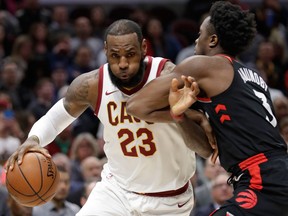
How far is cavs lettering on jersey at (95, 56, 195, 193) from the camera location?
19.2 ft

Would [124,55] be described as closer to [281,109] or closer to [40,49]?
[281,109]

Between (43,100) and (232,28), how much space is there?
657cm

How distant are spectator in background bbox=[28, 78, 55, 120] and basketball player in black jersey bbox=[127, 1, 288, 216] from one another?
6.38 meters

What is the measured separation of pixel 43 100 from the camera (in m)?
11.6

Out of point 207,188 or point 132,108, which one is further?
point 207,188

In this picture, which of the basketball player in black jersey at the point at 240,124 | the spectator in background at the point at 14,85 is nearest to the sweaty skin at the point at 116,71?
the basketball player in black jersey at the point at 240,124

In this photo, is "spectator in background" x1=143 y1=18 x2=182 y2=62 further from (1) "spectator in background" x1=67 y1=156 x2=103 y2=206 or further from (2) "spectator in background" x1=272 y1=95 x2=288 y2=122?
(1) "spectator in background" x1=67 y1=156 x2=103 y2=206

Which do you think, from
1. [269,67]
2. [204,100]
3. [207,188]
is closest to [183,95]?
[204,100]

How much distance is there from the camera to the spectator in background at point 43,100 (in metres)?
11.5

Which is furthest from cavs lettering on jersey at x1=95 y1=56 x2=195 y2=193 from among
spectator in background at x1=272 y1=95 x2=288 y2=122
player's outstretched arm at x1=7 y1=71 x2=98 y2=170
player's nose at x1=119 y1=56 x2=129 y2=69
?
spectator in background at x1=272 y1=95 x2=288 y2=122

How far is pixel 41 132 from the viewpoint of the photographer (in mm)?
6078

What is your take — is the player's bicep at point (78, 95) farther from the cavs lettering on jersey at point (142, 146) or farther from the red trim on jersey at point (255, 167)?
the red trim on jersey at point (255, 167)

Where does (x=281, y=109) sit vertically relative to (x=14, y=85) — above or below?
below

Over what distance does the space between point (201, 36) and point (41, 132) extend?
5.08ft
